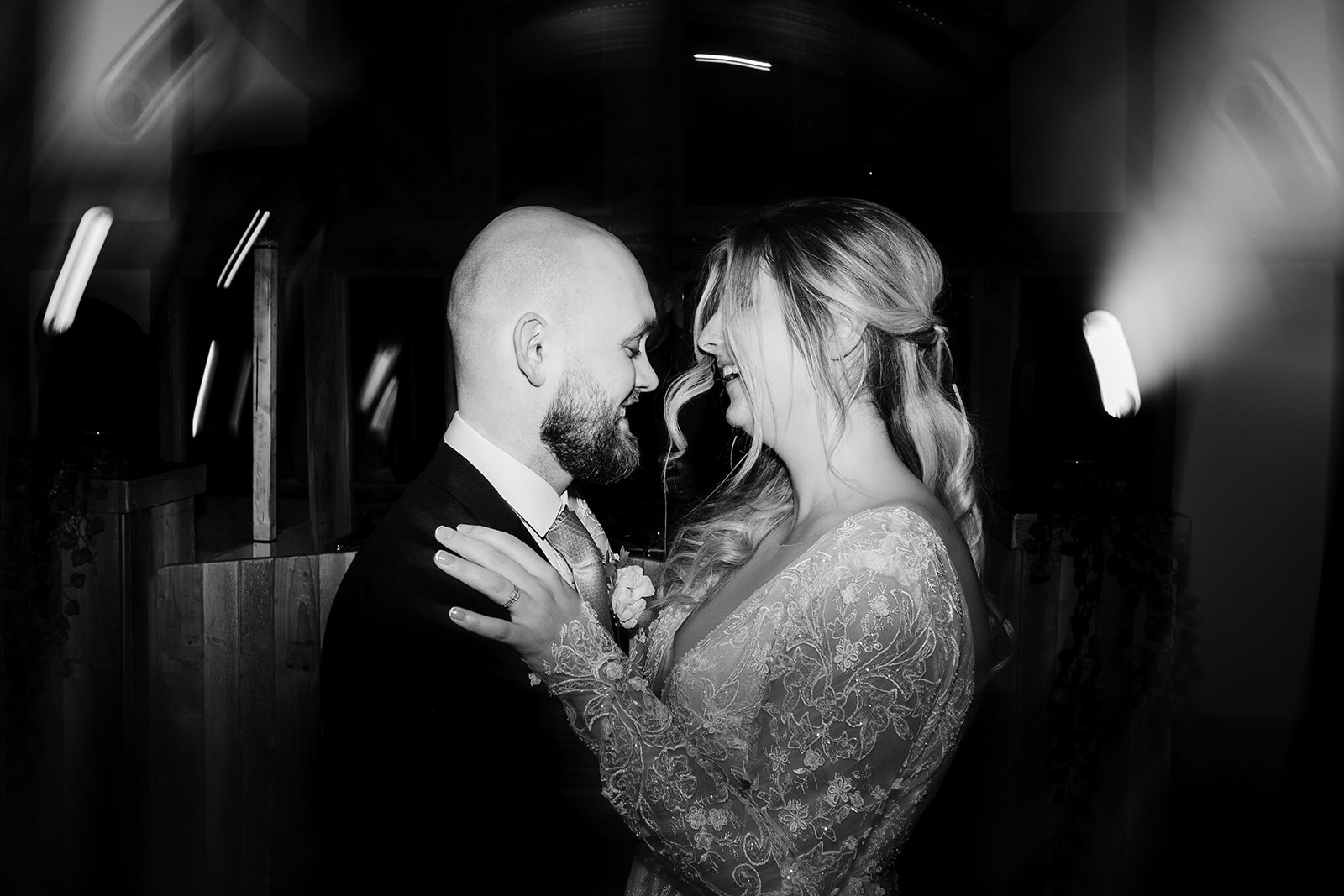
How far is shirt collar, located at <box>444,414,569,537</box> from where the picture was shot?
0.94 m

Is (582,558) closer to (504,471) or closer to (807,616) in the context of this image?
(504,471)

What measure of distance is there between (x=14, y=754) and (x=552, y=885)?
77 cm

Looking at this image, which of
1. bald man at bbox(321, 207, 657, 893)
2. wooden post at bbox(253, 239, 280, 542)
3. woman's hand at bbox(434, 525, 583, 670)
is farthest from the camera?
wooden post at bbox(253, 239, 280, 542)

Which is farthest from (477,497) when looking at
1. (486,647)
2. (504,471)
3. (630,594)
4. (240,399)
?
(240,399)

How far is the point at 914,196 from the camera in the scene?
1.09m

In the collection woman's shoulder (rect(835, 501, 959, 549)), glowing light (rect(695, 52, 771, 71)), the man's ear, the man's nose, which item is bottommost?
woman's shoulder (rect(835, 501, 959, 549))

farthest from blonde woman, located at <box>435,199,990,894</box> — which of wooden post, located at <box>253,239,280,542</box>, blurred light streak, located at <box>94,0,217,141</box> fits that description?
blurred light streak, located at <box>94,0,217,141</box>

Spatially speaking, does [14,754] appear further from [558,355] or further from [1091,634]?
[1091,634]

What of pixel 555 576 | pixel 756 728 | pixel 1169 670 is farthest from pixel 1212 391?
pixel 555 576

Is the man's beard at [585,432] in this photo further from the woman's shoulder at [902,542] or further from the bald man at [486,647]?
the woman's shoulder at [902,542]

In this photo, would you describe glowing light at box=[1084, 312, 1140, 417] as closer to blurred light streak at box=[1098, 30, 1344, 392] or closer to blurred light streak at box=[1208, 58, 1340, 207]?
blurred light streak at box=[1098, 30, 1344, 392]

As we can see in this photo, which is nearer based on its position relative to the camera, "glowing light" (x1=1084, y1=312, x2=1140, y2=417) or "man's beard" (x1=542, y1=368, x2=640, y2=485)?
"man's beard" (x1=542, y1=368, x2=640, y2=485)

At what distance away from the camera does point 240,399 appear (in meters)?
1.20

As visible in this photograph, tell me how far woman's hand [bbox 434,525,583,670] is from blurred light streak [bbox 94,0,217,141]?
754mm
